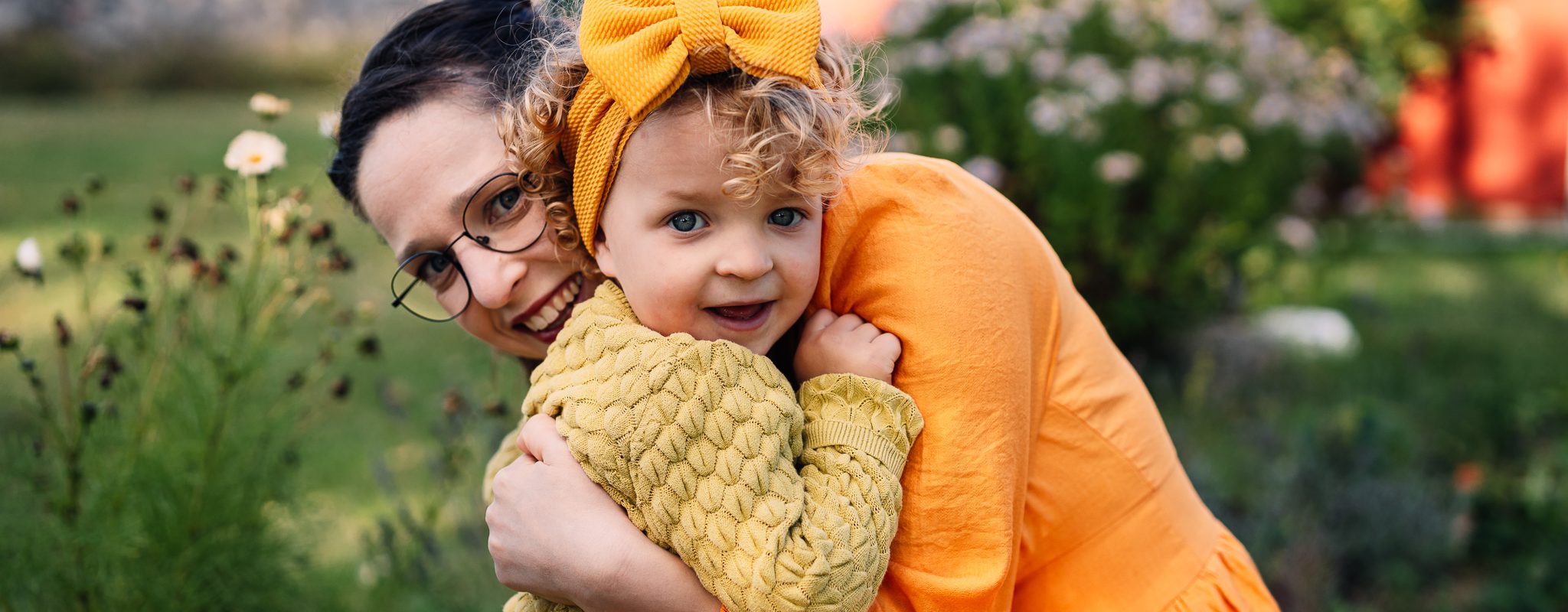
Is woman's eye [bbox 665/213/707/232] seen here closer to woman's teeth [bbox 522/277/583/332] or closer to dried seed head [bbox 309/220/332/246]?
woman's teeth [bbox 522/277/583/332]

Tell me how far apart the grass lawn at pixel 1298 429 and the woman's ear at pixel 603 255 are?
2.19ft

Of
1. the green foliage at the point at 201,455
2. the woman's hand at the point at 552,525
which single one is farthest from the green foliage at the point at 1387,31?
the woman's hand at the point at 552,525

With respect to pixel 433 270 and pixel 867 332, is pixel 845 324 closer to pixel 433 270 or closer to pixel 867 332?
pixel 867 332

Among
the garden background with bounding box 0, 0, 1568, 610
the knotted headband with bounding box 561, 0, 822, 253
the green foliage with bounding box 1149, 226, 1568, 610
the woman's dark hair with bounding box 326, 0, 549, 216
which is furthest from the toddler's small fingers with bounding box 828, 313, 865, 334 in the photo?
the green foliage with bounding box 1149, 226, 1568, 610

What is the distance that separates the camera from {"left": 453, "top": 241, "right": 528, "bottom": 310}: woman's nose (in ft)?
5.50

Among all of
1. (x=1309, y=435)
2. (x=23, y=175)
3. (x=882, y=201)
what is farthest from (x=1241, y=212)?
(x=23, y=175)

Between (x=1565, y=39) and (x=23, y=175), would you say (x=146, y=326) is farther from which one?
(x=1565, y=39)

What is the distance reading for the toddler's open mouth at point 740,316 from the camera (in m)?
1.48

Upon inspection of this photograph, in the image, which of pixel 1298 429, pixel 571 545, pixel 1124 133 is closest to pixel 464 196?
pixel 571 545

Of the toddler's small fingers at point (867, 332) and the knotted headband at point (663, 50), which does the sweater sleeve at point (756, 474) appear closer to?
the toddler's small fingers at point (867, 332)

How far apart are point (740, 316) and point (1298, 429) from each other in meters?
2.97

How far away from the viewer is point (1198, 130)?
525 centimetres

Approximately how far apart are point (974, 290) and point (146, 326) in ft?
5.54

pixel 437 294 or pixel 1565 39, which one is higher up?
pixel 437 294
